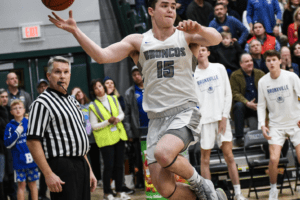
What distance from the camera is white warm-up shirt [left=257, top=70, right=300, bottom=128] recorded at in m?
6.42

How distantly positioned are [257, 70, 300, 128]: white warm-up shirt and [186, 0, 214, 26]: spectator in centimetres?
424

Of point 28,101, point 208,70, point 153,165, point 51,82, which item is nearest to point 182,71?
point 153,165

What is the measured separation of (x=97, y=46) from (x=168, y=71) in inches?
26.7

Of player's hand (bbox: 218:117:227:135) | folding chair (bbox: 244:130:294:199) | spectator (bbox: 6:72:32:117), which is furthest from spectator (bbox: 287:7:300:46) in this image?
spectator (bbox: 6:72:32:117)

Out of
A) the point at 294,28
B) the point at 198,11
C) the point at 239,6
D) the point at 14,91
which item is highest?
the point at 239,6

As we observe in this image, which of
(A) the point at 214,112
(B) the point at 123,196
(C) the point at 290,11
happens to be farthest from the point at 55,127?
(C) the point at 290,11

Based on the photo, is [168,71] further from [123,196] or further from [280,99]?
[123,196]

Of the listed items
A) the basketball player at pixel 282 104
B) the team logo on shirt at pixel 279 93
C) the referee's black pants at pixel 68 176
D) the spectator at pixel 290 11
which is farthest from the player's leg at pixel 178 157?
the spectator at pixel 290 11

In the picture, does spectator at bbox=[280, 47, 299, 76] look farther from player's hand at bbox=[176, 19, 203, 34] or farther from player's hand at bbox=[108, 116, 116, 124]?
player's hand at bbox=[176, 19, 203, 34]

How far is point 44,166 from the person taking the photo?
3342mm

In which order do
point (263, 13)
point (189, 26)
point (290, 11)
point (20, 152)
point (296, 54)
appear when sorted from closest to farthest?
point (189, 26) → point (20, 152) → point (296, 54) → point (263, 13) → point (290, 11)

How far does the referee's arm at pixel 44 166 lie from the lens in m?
3.35

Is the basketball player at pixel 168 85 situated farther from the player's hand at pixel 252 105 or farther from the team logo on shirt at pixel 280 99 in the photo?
the player's hand at pixel 252 105

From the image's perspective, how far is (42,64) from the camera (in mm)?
11086
